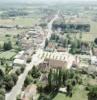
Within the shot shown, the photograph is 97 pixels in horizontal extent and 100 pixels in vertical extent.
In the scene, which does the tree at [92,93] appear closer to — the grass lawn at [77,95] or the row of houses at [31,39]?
the grass lawn at [77,95]

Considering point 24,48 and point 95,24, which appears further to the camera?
point 95,24

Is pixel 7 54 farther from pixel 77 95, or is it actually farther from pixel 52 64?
pixel 77 95

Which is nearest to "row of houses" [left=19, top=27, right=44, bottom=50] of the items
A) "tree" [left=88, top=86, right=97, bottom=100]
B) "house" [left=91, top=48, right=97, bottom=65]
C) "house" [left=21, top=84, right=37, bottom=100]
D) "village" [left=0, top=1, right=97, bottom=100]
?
"village" [left=0, top=1, right=97, bottom=100]

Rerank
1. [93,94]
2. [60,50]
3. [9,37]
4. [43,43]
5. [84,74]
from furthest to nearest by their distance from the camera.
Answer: [9,37], [43,43], [60,50], [84,74], [93,94]

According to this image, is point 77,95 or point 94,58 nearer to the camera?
point 77,95

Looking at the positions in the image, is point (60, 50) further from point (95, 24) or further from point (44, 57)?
point (95, 24)

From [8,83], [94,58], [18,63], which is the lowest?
[94,58]

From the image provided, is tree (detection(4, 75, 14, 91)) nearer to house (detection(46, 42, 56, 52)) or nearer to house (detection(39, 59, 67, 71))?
house (detection(39, 59, 67, 71))

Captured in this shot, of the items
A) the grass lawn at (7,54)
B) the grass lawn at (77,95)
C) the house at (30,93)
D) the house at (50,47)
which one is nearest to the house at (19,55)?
the grass lawn at (7,54)

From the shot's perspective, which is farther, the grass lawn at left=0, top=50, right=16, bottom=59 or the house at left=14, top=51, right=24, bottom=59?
the grass lawn at left=0, top=50, right=16, bottom=59

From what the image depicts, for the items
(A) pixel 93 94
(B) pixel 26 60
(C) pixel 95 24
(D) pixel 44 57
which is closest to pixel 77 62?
(D) pixel 44 57

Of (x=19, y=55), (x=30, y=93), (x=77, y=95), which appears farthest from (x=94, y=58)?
(x=30, y=93)
